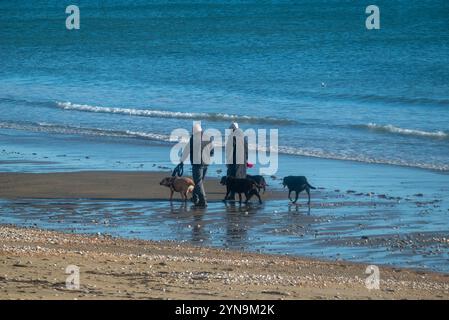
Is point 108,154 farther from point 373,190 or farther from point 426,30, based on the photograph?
point 426,30

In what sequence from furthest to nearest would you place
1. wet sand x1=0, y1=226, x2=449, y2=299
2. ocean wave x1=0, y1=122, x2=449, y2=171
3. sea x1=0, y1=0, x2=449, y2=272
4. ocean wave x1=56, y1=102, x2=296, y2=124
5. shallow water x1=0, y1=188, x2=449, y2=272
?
ocean wave x1=56, y1=102, x2=296, y2=124 → ocean wave x1=0, y1=122, x2=449, y2=171 → sea x1=0, y1=0, x2=449, y2=272 → shallow water x1=0, y1=188, x2=449, y2=272 → wet sand x1=0, y1=226, x2=449, y2=299

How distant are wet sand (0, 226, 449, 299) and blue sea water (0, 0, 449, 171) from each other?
32.5 ft

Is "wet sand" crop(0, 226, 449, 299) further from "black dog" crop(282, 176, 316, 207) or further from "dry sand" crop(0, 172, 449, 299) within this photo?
"black dog" crop(282, 176, 316, 207)

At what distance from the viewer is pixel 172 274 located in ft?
40.8

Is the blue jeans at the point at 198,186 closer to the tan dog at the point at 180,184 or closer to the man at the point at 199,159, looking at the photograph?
the man at the point at 199,159

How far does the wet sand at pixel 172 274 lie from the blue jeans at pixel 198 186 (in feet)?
10.3

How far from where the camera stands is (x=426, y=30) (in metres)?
59.7

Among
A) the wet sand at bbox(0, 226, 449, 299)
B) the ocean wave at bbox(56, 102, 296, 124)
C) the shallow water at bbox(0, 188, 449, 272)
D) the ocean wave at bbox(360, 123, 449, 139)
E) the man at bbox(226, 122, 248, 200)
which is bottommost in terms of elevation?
the wet sand at bbox(0, 226, 449, 299)

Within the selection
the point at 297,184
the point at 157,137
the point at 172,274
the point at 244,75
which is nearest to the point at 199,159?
the point at 297,184

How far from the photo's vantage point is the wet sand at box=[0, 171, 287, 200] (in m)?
19.6

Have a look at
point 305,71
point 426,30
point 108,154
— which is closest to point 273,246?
point 108,154

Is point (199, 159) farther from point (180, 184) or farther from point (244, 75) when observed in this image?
point (244, 75)

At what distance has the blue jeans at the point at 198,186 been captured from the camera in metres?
18.6

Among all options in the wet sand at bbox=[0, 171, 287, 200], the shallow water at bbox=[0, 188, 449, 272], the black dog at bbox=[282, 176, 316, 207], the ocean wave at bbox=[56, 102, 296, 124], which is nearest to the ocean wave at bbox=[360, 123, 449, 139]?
the ocean wave at bbox=[56, 102, 296, 124]
